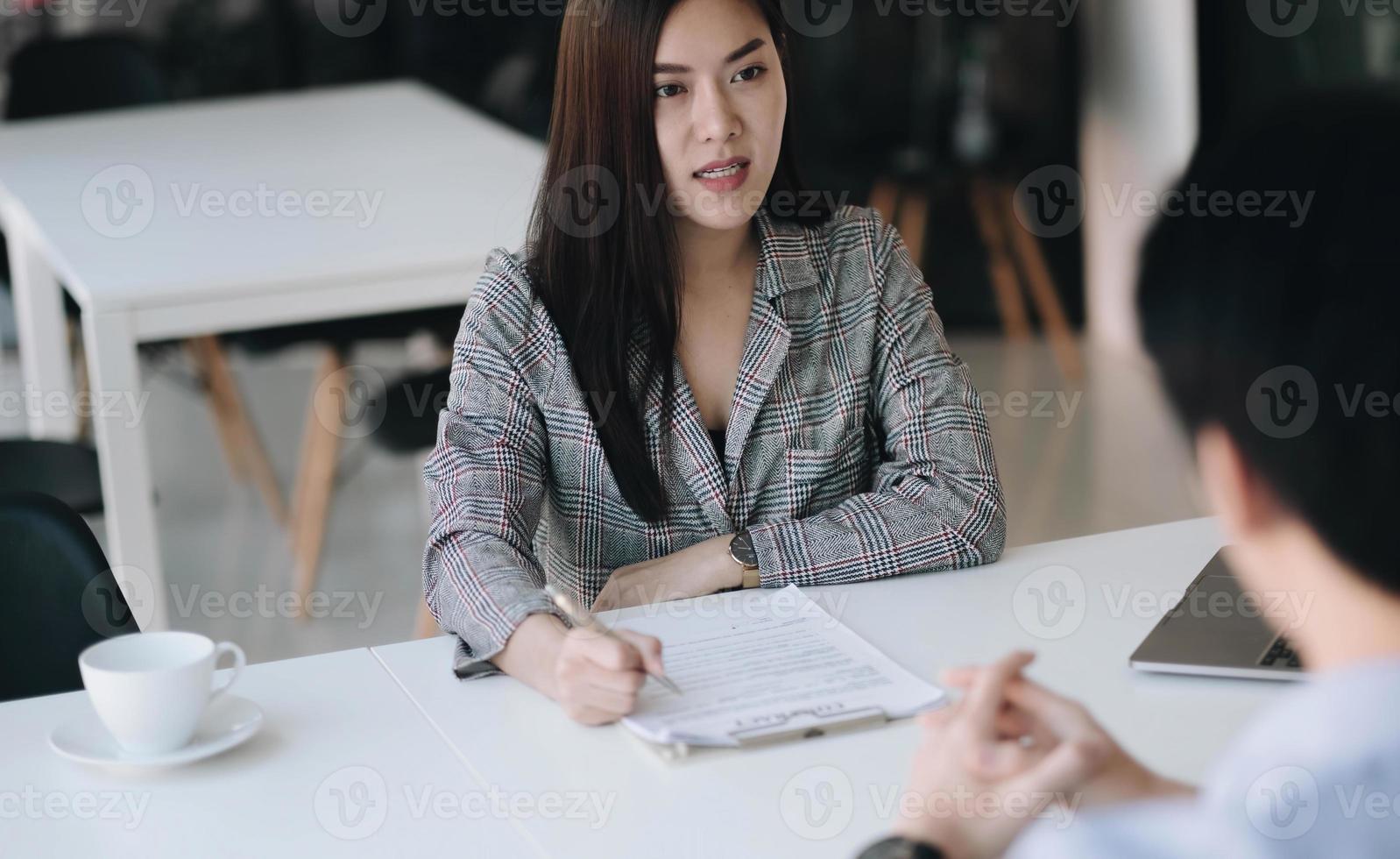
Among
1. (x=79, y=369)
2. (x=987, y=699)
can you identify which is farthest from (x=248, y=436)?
(x=987, y=699)

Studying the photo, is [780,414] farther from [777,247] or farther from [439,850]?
[439,850]

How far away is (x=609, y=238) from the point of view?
1.67 meters

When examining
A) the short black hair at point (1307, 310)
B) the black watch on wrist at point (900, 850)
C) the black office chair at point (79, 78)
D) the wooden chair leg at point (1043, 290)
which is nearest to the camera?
the short black hair at point (1307, 310)

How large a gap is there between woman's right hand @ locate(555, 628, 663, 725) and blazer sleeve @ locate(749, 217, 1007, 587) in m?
0.34

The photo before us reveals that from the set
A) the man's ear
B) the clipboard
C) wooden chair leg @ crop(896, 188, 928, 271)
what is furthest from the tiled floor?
the man's ear

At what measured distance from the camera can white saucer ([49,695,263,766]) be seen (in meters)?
1.17

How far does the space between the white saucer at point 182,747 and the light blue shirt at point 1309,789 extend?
2.42 ft

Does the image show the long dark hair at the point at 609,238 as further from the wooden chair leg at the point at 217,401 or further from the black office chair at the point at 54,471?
the wooden chair leg at the point at 217,401

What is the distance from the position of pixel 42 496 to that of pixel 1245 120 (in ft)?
4.07

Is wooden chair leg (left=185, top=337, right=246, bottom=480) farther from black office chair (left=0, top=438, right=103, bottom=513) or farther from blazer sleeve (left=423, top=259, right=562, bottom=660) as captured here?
blazer sleeve (left=423, top=259, right=562, bottom=660)

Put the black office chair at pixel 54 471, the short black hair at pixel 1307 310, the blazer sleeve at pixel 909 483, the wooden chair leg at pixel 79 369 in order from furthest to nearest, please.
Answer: the wooden chair leg at pixel 79 369
the black office chair at pixel 54 471
the blazer sleeve at pixel 909 483
the short black hair at pixel 1307 310

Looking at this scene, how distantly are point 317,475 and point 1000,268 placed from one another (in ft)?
7.52

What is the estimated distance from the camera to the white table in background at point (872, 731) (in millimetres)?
1065

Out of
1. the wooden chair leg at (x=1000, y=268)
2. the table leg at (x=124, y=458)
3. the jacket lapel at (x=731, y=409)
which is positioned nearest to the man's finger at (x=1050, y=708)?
the jacket lapel at (x=731, y=409)
